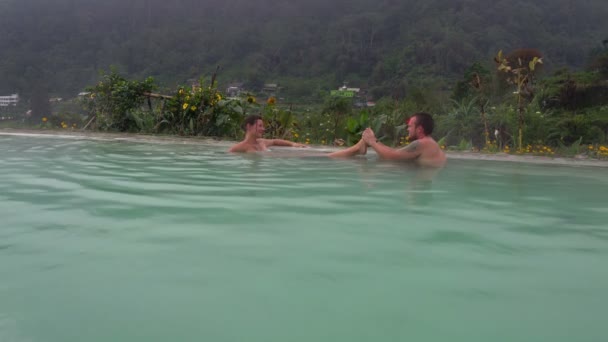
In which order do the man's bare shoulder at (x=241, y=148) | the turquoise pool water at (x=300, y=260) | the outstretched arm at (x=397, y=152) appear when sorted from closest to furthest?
the turquoise pool water at (x=300, y=260) < the outstretched arm at (x=397, y=152) < the man's bare shoulder at (x=241, y=148)

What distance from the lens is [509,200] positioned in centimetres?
412

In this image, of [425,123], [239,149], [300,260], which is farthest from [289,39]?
[300,260]

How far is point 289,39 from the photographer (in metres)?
78.9

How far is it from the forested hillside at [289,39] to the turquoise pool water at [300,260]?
163 feet

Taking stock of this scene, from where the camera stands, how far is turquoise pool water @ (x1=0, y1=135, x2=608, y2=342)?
1.77 metres

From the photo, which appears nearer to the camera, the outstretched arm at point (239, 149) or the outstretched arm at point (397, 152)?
the outstretched arm at point (397, 152)

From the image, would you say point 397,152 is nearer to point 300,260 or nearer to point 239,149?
point 239,149

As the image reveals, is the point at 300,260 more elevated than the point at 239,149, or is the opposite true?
the point at 239,149

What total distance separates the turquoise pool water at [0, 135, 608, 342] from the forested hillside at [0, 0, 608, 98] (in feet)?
163

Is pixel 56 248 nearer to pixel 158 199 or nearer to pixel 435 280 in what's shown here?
pixel 158 199

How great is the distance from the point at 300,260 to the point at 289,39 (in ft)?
260

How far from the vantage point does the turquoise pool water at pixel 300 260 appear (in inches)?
69.6

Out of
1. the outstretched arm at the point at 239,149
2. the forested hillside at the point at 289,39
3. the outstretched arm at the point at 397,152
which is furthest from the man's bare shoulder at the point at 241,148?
the forested hillside at the point at 289,39

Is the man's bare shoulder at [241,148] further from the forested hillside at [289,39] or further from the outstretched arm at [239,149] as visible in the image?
the forested hillside at [289,39]
